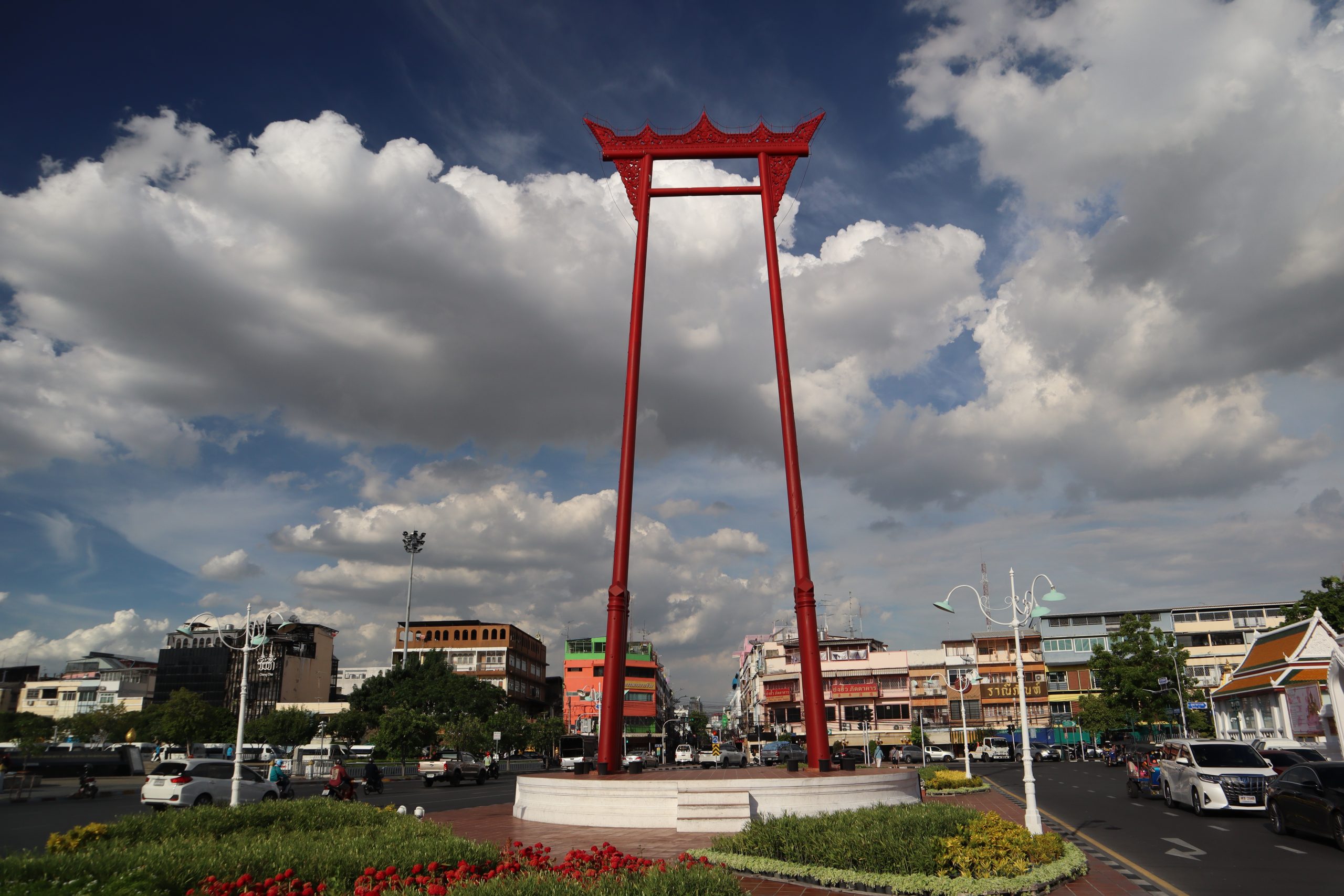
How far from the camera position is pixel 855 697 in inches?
3019

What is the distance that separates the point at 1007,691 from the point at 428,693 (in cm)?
5276

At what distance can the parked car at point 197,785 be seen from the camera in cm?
2317

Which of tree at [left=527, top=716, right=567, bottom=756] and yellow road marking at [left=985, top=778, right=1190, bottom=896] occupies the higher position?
yellow road marking at [left=985, top=778, right=1190, bottom=896]

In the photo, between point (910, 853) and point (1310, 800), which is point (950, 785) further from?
point (910, 853)

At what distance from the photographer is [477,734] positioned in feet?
198

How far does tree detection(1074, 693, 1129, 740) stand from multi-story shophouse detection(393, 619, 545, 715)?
60271 millimetres

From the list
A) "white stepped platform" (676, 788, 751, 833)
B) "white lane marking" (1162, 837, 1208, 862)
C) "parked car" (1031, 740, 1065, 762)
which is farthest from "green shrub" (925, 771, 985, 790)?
"parked car" (1031, 740, 1065, 762)

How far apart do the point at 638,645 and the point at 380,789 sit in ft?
288

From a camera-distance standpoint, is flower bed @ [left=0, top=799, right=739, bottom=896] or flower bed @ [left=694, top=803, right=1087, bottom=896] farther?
flower bed @ [left=694, top=803, right=1087, bottom=896]

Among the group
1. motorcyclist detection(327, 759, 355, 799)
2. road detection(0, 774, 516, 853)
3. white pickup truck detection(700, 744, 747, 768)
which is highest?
motorcyclist detection(327, 759, 355, 799)

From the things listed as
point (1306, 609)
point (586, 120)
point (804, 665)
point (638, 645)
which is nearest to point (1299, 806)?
point (804, 665)

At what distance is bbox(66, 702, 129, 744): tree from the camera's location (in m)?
76.9

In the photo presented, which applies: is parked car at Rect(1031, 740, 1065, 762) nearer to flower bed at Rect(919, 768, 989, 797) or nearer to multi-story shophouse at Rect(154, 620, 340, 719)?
flower bed at Rect(919, 768, 989, 797)

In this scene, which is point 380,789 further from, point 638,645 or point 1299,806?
point 638,645
